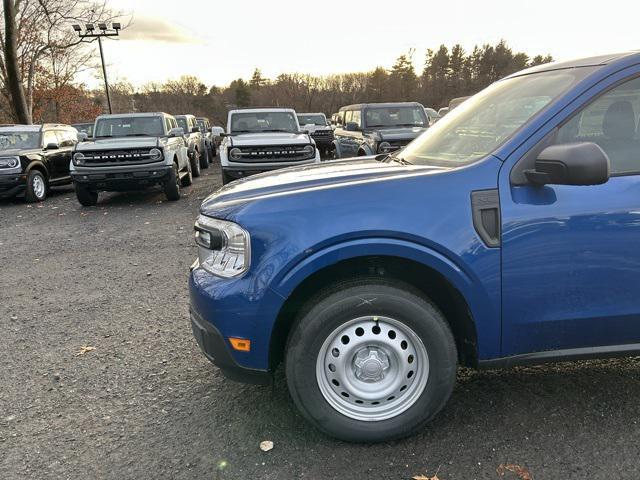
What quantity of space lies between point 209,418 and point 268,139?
25.3 ft

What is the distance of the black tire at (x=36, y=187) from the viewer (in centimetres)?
1100

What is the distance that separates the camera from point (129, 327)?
4.18 meters

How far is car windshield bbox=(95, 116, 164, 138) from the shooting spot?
36.6 feet

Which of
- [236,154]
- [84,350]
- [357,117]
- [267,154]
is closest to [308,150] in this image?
[267,154]

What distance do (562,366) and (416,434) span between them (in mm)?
1300

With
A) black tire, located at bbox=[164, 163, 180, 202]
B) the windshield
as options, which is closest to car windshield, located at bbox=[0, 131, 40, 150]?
black tire, located at bbox=[164, 163, 180, 202]

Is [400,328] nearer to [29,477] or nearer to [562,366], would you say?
[562,366]

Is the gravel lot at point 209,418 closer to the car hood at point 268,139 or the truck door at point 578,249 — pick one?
the truck door at point 578,249

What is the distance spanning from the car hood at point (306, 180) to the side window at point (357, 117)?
28.0 feet

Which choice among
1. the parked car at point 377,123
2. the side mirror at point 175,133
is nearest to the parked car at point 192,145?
the side mirror at point 175,133

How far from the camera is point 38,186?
11383 mm

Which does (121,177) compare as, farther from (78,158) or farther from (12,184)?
(12,184)

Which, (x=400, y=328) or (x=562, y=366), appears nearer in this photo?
(x=400, y=328)

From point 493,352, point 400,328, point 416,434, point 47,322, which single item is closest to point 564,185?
point 493,352
